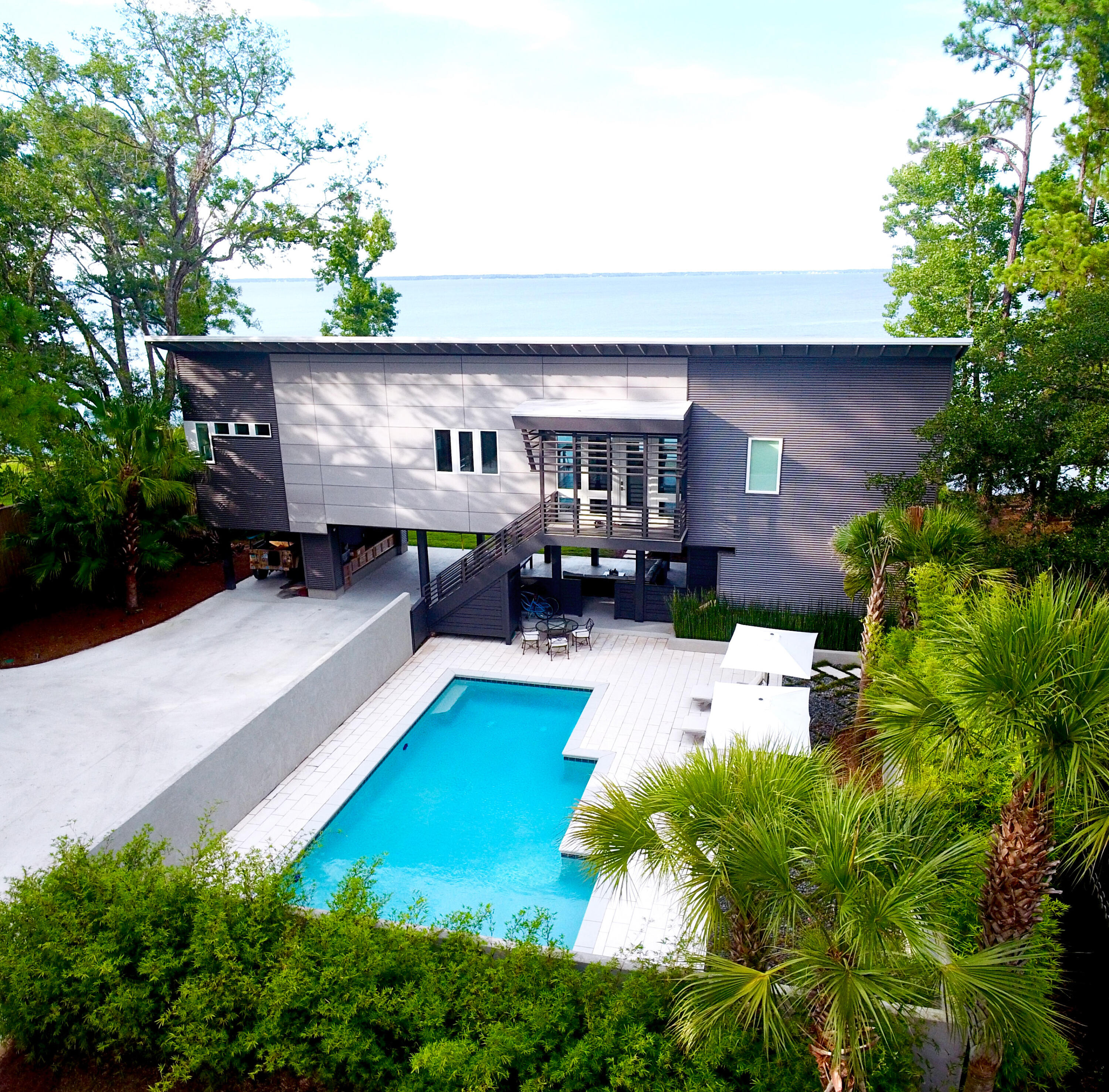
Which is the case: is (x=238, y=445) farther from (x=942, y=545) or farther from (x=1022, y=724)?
(x=1022, y=724)

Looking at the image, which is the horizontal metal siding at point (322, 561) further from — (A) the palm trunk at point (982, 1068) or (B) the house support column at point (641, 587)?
(A) the palm trunk at point (982, 1068)

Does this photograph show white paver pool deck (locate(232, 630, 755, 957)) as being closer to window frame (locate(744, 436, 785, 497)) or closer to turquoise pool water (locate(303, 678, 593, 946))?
turquoise pool water (locate(303, 678, 593, 946))

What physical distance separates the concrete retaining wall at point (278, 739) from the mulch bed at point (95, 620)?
252 inches

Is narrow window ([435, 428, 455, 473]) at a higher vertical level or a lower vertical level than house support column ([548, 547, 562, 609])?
higher

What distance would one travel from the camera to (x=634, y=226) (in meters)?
84.5

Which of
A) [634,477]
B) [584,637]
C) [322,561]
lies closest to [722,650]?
[584,637]

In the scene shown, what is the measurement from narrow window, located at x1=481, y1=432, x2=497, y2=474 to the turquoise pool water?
4.94 metres

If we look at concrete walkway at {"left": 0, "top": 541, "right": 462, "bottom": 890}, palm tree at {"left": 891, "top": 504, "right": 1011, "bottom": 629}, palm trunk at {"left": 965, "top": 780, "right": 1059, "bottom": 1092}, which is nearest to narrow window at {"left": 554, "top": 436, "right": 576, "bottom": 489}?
concrete walkway at {"left": 0, "top": 541, "right": 462, "bottom": 890}

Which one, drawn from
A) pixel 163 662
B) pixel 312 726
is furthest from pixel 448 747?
pixel 163 662

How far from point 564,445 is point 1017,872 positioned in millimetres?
12879

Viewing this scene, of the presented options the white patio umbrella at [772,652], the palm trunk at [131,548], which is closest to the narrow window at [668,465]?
the white patio umbrella at [772,652]

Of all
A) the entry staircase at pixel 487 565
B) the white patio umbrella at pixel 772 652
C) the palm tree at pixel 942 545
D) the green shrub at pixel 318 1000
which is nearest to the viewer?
the green shrub at pixel 318 1000

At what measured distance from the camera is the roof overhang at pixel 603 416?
1591 cm

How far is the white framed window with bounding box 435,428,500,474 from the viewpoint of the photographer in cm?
1802
